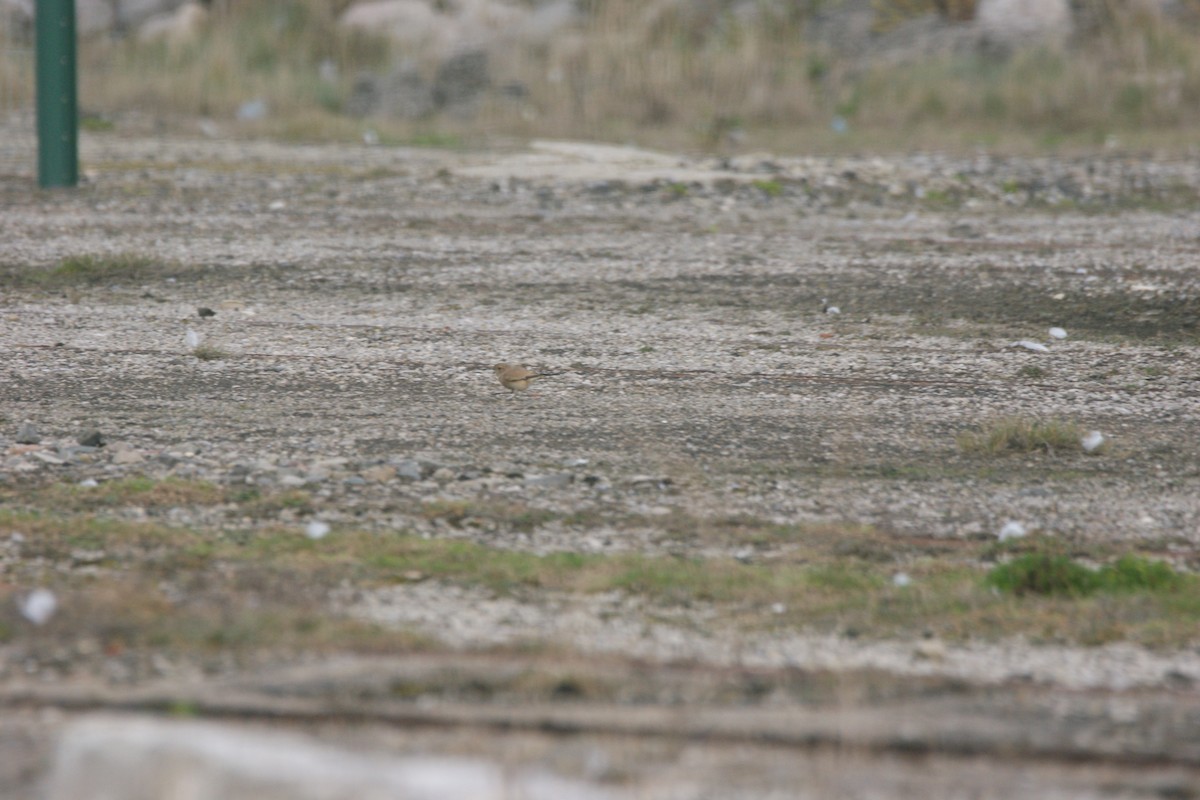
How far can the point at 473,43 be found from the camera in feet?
47.4

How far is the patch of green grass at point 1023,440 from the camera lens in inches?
184

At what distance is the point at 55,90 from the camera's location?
29.5 feet

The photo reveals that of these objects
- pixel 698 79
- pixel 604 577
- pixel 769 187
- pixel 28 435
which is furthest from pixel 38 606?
pixel 698 79

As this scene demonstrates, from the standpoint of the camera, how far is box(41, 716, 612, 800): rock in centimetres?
261

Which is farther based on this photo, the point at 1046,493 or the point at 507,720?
the point at 1046,493

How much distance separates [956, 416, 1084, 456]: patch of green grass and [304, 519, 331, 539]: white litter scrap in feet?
7.78

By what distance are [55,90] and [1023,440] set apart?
7381 mm

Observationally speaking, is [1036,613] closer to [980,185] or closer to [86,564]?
[86,564]

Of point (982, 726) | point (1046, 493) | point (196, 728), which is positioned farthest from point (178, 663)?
point (1046, 493)

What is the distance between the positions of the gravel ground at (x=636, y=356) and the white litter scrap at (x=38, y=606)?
20 cm

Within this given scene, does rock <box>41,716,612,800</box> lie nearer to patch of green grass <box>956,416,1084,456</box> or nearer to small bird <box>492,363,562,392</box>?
patch of green grass <box>956,416,1084,456</box>

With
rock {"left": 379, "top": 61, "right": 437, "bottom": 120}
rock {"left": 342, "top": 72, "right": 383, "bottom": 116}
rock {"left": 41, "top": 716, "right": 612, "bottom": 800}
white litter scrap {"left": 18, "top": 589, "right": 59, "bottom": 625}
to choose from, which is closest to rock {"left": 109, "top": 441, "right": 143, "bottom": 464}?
white litter scrap {"left": 18, "top": 589, "right": 59, "bottom": 625}

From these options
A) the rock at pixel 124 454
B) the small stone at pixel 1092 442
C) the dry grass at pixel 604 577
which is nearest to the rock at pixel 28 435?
the rock at pixel 124 454

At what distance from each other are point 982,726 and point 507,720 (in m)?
1.07
